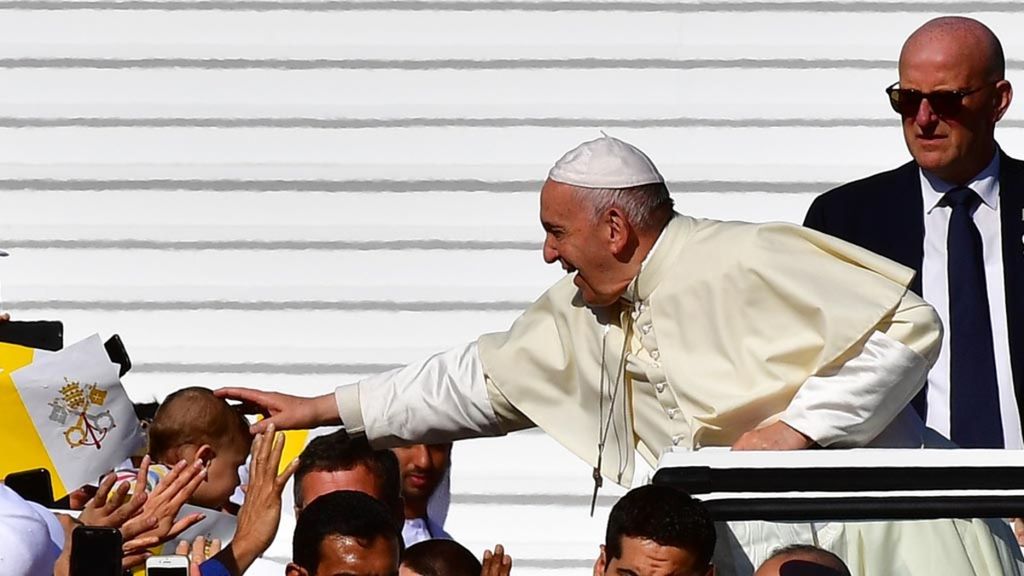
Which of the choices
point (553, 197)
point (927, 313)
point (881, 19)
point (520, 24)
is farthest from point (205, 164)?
point (927, 313)

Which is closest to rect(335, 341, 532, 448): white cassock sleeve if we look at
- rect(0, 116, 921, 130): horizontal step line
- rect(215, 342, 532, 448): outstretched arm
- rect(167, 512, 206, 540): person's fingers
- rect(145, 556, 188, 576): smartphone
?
rect(215, 342, 532, 448): outstretched arm

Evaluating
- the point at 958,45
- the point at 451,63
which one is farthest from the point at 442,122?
the point at 958,45

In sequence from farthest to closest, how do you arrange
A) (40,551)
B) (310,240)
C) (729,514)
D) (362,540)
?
(310,240)
(362,540)
(40,551)
(729,514)

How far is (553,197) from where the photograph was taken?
4.52 meters

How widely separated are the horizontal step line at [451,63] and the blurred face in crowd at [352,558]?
3.60m

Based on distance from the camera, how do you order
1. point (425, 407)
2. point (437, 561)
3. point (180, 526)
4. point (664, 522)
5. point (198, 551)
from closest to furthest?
point (664, 522), point (180, 526), point (198, 551), point (437, 561), point (425, 407)

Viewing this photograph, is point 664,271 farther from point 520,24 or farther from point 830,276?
point 520,24

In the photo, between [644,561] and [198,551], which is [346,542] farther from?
[644,561]

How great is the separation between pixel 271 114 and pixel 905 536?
4.29 metres

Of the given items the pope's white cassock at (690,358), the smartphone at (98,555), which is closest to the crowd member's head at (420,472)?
the pope's white cassock at (690,358)

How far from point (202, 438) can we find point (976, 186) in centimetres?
195

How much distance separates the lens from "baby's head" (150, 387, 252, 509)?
192 inches

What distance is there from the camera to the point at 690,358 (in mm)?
4520

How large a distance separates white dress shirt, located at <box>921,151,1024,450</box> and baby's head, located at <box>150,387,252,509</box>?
165cm
